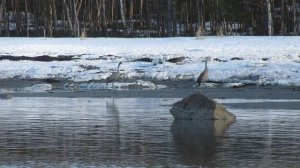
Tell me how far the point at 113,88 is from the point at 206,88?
324cm

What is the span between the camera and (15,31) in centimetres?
6425

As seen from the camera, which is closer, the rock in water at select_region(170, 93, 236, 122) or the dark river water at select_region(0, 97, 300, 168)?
the dark river water at select_region(0, 97, 300, 168)

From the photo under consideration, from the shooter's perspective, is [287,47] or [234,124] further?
[287,47]

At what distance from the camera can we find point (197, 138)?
1483 centimetres

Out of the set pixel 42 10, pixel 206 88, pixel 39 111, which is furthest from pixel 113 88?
pixel 42 10

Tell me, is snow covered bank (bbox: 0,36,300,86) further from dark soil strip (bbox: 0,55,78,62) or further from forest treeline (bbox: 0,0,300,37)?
forest treeline (bbox: 0,0,300,37)

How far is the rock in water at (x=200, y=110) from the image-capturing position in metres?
17.8

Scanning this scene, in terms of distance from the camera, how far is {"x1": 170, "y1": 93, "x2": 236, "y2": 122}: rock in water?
58.4 ft

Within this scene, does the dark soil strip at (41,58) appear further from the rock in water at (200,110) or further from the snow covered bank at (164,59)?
the rock in water at (200,110)

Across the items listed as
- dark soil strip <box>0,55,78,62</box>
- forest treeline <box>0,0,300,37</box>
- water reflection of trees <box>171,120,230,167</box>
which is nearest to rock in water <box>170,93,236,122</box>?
water reflection of trees <box>171,120,230,167</box>

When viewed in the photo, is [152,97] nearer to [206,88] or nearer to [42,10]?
[206,88]

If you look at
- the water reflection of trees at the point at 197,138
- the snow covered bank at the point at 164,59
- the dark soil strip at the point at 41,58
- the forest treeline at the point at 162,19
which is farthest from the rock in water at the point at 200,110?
the forest treeline at the point at 162,19

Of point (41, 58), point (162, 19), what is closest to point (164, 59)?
point (41, 58)

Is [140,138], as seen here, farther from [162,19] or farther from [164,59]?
[162,19]
